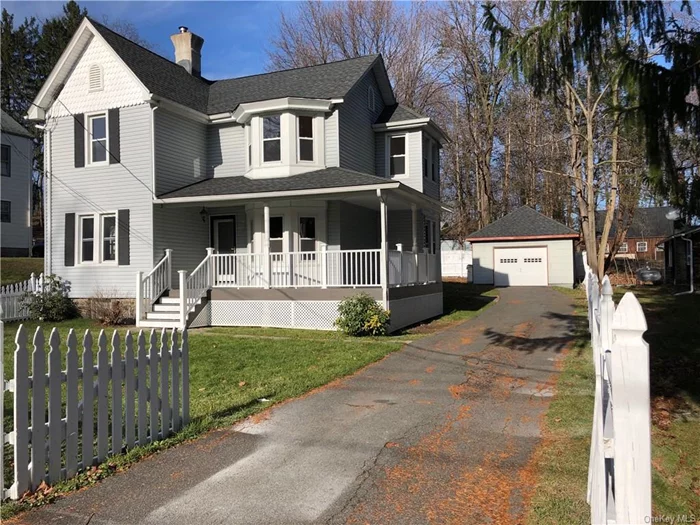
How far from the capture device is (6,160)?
1187 inches

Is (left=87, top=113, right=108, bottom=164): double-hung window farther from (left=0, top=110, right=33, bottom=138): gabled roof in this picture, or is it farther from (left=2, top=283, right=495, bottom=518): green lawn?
(left=0, top=110, right=33, bottom=138): gabled roof

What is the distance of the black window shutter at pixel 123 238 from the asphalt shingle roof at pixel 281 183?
53.6 inches

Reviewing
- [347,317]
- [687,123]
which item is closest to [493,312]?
[347,317]

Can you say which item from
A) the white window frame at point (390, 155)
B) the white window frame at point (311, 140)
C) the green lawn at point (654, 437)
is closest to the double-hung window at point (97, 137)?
the white window frame at point (311, 140)

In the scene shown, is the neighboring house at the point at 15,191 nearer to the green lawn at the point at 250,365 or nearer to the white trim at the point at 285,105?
the green lawn at the point at 250,365

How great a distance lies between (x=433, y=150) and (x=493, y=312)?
699 cm

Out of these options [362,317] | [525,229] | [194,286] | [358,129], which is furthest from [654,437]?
[525,229]

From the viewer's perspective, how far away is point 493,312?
17438mm

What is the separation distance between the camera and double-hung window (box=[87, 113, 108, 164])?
16719 millimetres

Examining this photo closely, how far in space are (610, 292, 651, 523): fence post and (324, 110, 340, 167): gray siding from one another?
14673mm

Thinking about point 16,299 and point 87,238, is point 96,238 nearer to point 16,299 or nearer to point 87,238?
point 87,238

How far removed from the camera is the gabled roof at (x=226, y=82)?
16.7 m

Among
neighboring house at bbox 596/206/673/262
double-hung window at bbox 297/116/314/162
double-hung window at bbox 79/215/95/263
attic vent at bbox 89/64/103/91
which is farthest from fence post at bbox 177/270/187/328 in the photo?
neighboring house at bbox 596/206/673/262

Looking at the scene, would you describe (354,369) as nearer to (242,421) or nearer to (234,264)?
(242,421)
